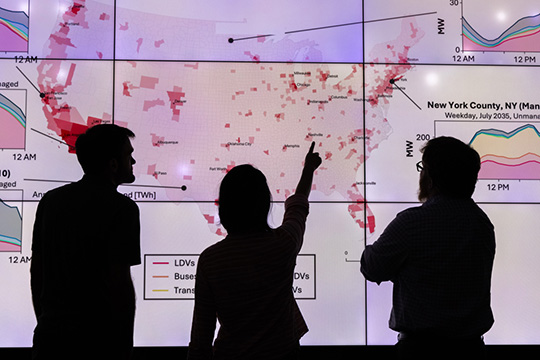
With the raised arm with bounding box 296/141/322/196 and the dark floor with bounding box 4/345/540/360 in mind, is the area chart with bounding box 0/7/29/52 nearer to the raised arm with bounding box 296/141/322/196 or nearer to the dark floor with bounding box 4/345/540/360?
the dark floor with bounding box 4/345/540/360

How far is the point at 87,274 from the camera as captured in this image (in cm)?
162

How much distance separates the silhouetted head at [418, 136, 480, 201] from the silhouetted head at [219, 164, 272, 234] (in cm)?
62

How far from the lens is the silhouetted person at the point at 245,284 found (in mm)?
1457

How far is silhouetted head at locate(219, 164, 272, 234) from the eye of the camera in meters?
1.49

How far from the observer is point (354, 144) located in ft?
9.27

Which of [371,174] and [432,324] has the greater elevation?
[371,174]

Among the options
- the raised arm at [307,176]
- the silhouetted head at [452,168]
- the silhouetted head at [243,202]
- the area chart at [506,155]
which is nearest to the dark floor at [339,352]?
→ the area chart at [506,155]

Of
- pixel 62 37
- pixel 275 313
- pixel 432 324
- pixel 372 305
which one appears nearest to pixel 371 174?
pixel 372 305

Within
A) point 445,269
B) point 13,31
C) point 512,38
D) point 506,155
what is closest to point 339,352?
point 445,269

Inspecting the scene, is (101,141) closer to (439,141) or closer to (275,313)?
(275,313)

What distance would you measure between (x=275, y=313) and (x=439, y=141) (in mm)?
830

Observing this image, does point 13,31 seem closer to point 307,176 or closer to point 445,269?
point 307,176

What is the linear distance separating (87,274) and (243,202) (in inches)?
23.3

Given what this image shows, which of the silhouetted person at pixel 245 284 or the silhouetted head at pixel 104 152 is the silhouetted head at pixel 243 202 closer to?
Result: the silhouetted person at pixel 245 284
